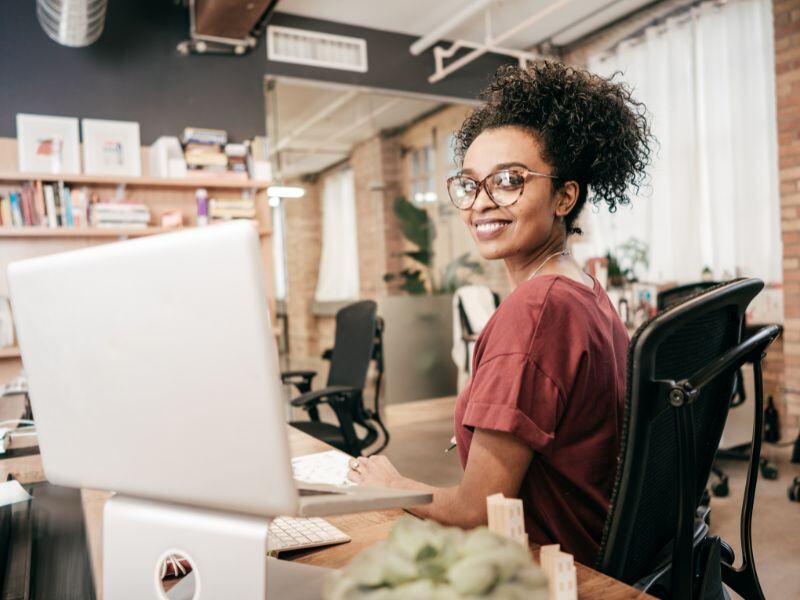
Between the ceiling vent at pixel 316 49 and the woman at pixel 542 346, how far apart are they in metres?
4.16

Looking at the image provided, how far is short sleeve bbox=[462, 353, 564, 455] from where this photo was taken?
84 centimetres

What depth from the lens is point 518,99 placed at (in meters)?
1.19

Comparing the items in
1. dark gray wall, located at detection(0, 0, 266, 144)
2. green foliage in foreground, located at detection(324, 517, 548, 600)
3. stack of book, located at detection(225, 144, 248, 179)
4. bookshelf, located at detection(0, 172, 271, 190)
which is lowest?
green foliage in foreground, located at detection(324, 517, 548, 600)

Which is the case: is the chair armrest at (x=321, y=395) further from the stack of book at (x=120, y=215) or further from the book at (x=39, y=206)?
the book at (x=39, y=206)

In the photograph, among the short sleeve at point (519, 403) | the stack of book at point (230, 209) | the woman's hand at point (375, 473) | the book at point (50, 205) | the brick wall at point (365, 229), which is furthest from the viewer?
the brick wall at point (365, 229)

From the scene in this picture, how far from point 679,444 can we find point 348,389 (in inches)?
85.6

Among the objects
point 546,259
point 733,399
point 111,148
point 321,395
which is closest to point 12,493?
point 546,259

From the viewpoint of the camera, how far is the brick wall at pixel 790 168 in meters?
3.88

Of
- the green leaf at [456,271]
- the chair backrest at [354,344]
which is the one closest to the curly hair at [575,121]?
the chair backrest at [354,344]

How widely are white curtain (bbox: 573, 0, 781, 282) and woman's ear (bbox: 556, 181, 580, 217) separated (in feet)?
10.5

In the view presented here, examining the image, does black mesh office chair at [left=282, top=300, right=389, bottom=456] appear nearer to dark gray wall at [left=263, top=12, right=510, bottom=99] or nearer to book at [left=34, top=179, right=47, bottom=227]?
book at [left=34, top=179, right=47, bottom=227]

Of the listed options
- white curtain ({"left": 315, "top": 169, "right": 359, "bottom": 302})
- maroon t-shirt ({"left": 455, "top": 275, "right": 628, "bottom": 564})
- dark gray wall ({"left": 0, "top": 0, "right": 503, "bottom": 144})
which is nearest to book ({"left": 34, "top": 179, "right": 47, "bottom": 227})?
dark gray wall ({"left": 0, "top": 0, "right": 503, "bottom": 144})

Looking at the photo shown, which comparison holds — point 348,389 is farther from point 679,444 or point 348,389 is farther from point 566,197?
point 679,444

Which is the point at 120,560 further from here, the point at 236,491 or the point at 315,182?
the point at 315,182
